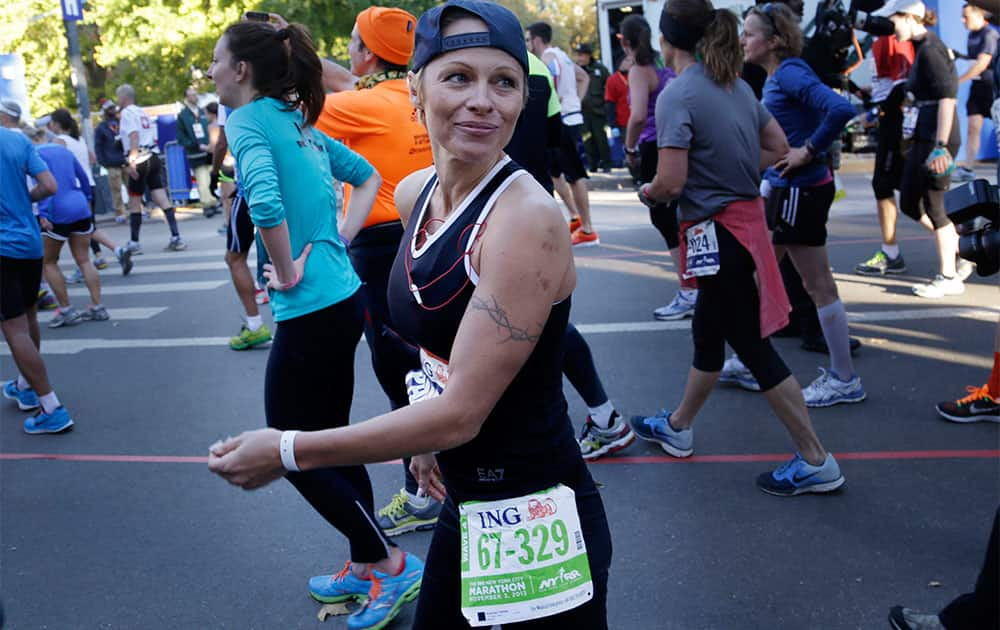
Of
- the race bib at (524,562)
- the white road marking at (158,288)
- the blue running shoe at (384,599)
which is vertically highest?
the race bib at (524,562)

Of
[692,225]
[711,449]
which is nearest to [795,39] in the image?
[692,225]

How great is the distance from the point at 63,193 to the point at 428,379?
7.61 m

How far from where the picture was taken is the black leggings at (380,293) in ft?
12.9

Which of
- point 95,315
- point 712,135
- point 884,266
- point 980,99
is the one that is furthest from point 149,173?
point 980,99

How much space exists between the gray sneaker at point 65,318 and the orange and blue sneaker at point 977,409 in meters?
7.51

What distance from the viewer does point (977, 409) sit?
477 centimetres

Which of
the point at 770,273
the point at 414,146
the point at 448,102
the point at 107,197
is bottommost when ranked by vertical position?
the point at 107,197

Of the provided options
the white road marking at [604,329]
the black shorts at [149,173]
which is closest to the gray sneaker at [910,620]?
the white road marking at [604,329]

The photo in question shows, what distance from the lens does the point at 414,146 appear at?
159 inches

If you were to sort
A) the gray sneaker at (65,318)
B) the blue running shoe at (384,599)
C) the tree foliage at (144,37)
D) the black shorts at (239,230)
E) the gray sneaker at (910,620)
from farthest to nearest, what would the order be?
the tree foliage at (144,37)
the gray sneaker at (65,318)
the black shorts at (239,230)
the blue running shoe at (384,599)
the gray sneaker at (910,620)

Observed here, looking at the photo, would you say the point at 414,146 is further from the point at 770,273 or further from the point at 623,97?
the point at 623,97

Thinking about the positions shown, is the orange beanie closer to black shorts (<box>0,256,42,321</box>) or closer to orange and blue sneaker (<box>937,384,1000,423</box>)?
black shorts (<box>0,256,42,321</box>)

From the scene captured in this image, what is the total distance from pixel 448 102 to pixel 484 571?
938 millimetres

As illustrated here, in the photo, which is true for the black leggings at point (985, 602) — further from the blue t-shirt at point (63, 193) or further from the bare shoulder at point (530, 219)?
the blue t-shirt at point (63, 193)
